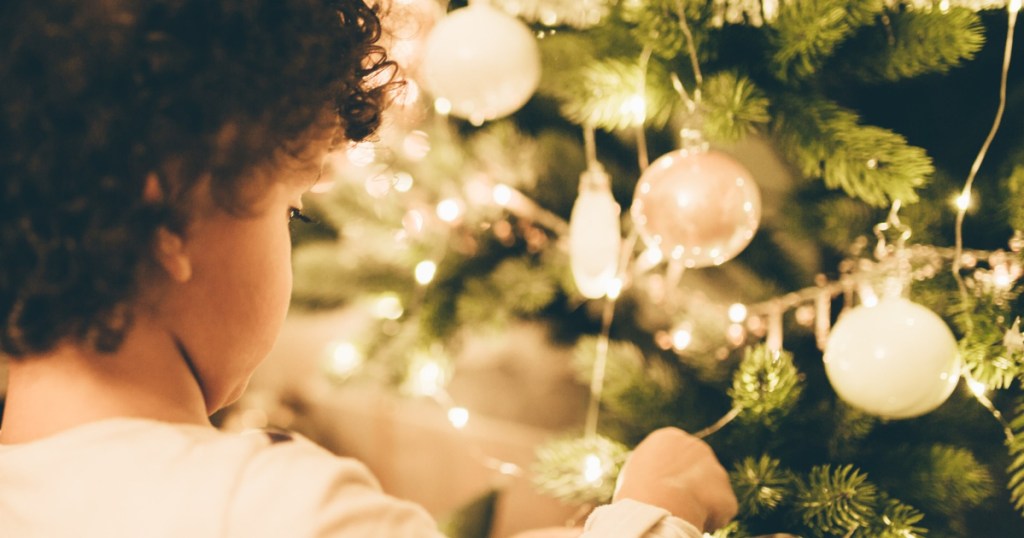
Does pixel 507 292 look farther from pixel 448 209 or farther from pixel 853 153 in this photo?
pixel 853 153

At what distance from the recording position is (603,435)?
77 cm

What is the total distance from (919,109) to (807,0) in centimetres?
22

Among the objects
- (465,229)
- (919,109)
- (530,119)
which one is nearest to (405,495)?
(465,229)

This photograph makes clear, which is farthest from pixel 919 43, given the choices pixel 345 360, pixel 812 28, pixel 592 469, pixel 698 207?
pixel 345 360

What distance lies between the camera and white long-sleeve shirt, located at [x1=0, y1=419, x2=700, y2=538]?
44 cm

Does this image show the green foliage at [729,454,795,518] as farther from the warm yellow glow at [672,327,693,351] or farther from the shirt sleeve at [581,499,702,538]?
the warm yellow glow at [672,327,693,351]

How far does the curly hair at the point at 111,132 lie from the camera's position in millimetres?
464

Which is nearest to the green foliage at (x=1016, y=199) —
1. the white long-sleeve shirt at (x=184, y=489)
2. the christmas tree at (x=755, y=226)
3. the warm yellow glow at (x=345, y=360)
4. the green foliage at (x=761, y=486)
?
the christmas tree at (x=755, y=226)

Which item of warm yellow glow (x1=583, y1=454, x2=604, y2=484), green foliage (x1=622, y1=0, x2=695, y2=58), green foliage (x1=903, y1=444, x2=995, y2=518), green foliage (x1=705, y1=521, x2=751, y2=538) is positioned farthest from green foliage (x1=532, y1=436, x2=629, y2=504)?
green foliage (x1=622, y1=0, x2=695, y2=58)

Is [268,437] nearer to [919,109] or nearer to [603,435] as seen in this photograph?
[603,435]

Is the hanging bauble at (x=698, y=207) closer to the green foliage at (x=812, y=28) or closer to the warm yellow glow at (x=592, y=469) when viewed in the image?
the green foliage at (x=812, y=28)

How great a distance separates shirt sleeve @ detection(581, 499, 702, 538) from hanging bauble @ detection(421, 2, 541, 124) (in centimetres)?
35

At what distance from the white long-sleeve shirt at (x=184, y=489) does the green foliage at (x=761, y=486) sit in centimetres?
25

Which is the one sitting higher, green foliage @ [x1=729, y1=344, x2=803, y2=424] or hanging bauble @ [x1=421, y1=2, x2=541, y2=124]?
hanging bauble @ [x1=421, y1=2, x2=541, y2=124]
